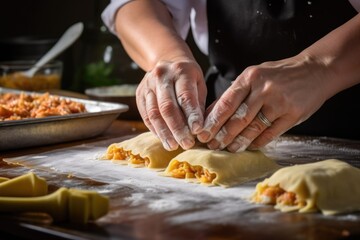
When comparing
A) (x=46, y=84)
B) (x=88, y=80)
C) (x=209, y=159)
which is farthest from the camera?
(x=88, y=80)

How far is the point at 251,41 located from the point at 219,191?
3.30ft

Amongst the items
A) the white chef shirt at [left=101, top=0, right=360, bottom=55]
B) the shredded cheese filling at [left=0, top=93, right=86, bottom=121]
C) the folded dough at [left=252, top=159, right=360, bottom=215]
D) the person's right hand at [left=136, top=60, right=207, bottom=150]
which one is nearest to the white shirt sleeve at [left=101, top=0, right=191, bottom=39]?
the white chef shirt at [left=101, top=0, right=360, bottom=55]

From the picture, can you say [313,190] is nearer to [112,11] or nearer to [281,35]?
[281,35]

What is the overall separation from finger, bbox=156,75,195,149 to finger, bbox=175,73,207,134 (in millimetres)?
19

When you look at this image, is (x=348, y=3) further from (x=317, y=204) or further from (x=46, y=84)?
(x=46, y=84)

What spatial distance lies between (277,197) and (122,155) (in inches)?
27.3

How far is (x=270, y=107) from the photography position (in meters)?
2.02

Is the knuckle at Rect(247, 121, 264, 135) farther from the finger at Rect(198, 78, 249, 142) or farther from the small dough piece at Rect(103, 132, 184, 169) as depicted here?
the small dough piece at Rect(103, 132, 184, 169)

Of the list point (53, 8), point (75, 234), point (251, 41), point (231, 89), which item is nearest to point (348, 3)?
point (251, 41)

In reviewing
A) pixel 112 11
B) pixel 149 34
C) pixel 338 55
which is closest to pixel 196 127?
pixel 338 55

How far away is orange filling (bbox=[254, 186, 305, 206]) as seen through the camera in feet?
5.72

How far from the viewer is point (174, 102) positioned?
2.09 metres

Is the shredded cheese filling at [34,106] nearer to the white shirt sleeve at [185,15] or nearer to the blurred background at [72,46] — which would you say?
the white shirt sleeve at [185,15]

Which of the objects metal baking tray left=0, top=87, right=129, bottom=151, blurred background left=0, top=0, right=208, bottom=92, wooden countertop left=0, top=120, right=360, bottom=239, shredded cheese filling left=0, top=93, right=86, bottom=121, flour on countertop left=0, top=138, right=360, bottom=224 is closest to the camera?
wooden countertop left=0, top=120, right=360, bottom=239
